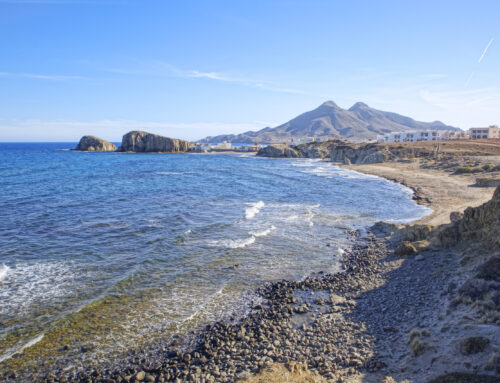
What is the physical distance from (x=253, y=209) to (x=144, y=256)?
50.1 feet

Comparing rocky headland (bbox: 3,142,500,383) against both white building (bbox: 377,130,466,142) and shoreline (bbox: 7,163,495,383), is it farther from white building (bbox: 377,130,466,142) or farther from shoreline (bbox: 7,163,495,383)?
white building (bbox: 377,130,466,142)

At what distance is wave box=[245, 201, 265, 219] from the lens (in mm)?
29892

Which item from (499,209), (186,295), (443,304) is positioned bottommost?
(186,295)

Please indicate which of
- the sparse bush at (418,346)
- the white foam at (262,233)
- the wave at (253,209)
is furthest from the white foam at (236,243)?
the sparse bush at (418,346)

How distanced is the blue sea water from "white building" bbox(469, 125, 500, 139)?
117068 mm

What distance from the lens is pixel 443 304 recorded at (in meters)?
11.5

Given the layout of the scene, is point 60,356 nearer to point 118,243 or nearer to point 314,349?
point 314,349

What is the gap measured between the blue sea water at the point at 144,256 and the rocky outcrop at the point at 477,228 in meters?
6.23

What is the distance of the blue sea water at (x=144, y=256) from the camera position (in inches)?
480

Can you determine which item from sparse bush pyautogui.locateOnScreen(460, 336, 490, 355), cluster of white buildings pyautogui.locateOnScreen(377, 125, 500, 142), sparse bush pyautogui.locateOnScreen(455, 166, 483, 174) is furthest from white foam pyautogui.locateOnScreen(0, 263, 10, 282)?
cluster of white buildings pyautogui.locateOnScreen(377, 125, 500, 142)

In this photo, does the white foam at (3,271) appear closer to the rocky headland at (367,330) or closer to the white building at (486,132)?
the rocky headland at (367,330)

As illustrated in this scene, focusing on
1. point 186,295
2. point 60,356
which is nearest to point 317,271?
point 186,295

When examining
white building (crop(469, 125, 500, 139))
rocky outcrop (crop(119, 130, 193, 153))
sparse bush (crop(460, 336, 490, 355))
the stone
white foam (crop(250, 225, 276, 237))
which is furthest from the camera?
rocky outcrop (crop(119, 130, 193, 153))

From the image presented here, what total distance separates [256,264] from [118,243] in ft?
32.6
